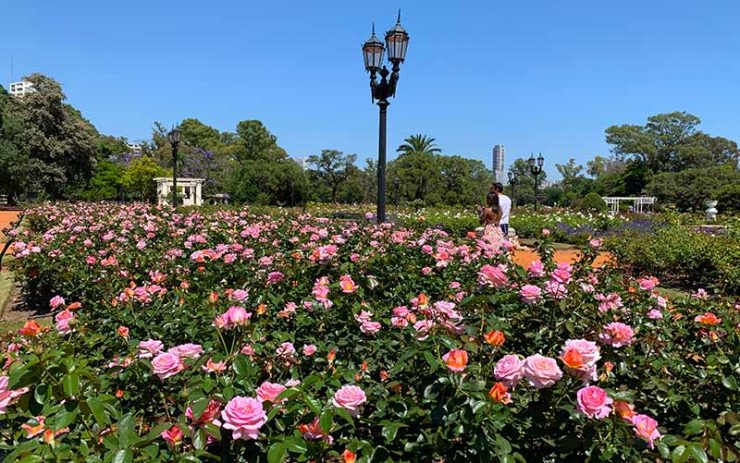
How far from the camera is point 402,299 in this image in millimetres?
2488

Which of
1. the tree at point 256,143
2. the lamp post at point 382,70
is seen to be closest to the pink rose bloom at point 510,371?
the lamp post at point 382,70

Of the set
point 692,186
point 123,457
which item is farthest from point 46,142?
point 692,186

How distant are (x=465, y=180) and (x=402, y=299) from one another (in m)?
38.7

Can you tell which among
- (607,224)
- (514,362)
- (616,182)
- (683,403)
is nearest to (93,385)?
(514,362)

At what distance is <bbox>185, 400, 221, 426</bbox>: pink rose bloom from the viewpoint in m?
1.15

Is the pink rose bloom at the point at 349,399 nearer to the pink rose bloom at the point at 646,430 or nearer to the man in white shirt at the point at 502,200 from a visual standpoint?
the pink rose bloom at the point at 646,430

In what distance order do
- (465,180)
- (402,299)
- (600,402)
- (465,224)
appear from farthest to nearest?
(465,180) → (465,224) → (402,299) → (600,402)

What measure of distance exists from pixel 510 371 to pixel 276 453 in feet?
1.75

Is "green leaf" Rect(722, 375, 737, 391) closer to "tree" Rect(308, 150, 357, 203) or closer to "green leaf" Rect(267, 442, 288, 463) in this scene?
"green leaf" Rect(267, 442, 288, 463)

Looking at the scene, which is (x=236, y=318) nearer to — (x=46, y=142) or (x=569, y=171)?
(x=46, y=142)

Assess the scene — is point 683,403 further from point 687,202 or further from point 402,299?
point 687,202

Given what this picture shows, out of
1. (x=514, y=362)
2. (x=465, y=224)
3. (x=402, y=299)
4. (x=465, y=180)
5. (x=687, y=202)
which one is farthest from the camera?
(x=465, y=180)

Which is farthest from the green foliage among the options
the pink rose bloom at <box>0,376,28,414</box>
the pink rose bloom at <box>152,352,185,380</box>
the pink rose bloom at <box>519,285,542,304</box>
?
the pink rose bloom at <box>0,376,28,414</box>

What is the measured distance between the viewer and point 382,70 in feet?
24.2
